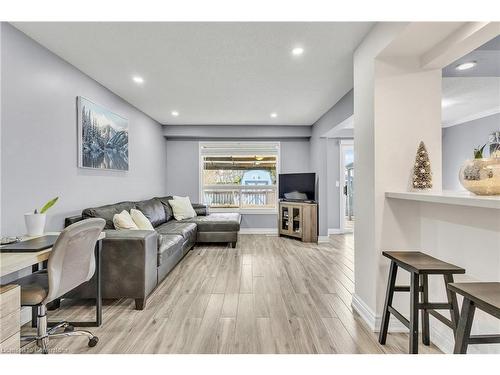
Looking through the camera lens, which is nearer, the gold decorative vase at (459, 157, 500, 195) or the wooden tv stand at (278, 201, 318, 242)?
the gold decorative vase at (459, 157, 500, 195)

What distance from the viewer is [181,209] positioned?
5133 millimetres

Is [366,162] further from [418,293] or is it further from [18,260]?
[18,260]

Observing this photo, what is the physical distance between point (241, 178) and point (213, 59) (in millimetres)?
3794

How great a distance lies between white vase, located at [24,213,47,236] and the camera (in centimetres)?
209

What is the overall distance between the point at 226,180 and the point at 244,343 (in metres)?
4.65

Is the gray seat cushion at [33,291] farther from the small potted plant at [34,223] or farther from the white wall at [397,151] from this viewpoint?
the white wall at [397,151]

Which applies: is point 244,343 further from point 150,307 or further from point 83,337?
point 83,337

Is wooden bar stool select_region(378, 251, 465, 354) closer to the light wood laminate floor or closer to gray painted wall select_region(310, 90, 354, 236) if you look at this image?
the light wood laminate floor

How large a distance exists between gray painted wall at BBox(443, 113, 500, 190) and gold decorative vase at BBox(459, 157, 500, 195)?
4.54 m

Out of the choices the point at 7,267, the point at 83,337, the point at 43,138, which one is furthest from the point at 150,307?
the point at 43,138

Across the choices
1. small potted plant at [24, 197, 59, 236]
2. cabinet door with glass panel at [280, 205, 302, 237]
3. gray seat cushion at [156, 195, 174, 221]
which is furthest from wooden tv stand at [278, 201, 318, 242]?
small potted plant at [24, 197, 59, 236]

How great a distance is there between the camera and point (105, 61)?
278cm

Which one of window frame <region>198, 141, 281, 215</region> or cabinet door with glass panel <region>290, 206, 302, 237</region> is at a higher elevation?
window frame <region>198, 141, 281, 215</region>

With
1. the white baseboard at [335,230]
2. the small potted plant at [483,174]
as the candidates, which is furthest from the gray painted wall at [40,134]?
the white baseboard at [335,230]
